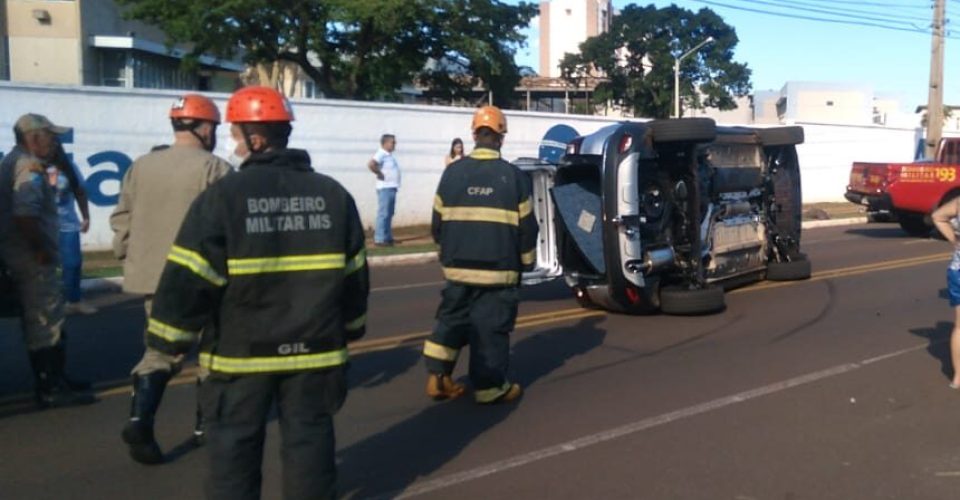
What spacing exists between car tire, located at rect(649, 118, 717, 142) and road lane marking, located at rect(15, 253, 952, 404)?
1.99m

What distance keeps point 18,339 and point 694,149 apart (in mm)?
6537

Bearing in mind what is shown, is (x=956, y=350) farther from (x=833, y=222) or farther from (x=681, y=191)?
(x=833, y=222)

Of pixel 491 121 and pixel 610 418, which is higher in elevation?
pixel 491 121

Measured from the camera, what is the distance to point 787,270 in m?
13.6

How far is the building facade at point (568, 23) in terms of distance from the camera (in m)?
96.4

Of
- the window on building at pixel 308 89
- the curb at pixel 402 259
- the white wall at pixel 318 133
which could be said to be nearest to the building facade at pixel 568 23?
the window on building at pixel 308 89

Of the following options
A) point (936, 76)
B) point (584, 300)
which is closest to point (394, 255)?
point (584, 300)

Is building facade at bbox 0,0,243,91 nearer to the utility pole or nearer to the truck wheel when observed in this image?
the utility pole

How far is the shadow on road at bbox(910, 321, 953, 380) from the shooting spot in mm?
8877

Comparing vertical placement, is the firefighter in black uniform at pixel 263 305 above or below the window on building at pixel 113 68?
below

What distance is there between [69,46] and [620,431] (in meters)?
34.2

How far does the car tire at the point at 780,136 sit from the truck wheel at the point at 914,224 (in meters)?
9.25

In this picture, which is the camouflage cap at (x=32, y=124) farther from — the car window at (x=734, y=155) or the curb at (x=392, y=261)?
the car window at (x=734, y=155)

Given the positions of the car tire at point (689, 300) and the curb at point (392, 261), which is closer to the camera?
the car tire at point (689, 300)
